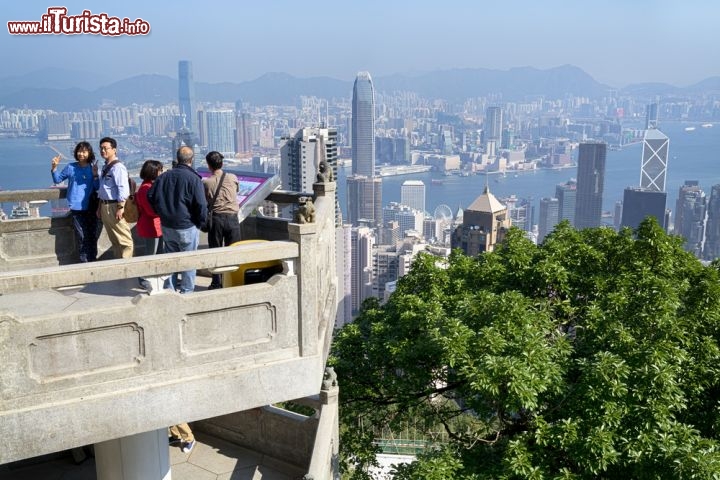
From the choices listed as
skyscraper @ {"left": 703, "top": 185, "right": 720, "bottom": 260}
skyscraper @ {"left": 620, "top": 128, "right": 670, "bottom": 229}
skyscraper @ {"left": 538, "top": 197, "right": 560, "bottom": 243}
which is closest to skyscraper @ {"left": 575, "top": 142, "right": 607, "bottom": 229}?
skyscraper @ {"left": 538, "top": 197, "right": 560, "bottom": 243}

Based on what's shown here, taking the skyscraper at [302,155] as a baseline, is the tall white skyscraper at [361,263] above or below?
below

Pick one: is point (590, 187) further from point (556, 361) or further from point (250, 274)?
point (250, 274)

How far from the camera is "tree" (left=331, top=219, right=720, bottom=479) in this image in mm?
6793

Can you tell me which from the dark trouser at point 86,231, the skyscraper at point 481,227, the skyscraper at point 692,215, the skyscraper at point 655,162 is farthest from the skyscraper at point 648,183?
the dark trouser at point 86,231

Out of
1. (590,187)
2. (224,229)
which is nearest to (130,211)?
(224,229)

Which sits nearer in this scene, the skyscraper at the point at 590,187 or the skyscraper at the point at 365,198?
the skyscraper at the point at 590,187

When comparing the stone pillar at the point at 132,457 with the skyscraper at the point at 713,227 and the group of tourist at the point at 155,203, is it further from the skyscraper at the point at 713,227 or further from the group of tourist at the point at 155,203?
the skyscraper at the point at 713,227

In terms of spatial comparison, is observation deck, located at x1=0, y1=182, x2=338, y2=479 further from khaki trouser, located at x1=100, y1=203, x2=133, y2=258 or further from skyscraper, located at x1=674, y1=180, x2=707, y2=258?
skyscraper, located at x1=674, y1=180, x2=707, y2=258

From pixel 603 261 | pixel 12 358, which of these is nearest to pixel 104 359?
pixel 12 358

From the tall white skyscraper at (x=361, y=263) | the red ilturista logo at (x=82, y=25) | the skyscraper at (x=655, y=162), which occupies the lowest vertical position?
the tall white skyscraper at (x=361, y=263)

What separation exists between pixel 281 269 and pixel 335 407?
295 cm

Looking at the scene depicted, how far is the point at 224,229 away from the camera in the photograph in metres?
6.98

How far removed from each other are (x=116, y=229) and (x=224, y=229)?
1102 mm

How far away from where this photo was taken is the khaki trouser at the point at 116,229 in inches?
265
